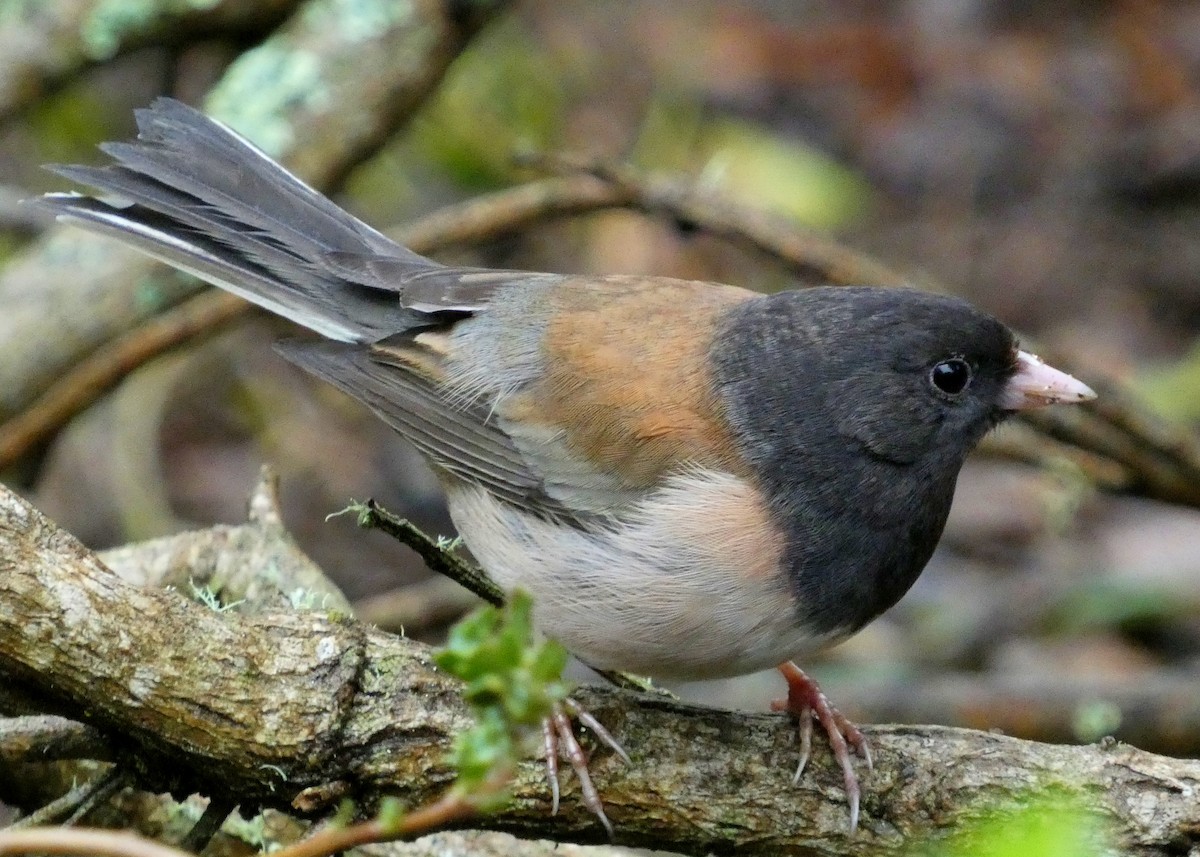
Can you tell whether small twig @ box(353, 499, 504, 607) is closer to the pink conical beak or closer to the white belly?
the white belly

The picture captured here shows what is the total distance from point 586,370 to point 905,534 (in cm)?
67

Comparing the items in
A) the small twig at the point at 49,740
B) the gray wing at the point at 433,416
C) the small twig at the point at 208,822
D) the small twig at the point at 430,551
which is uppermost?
the gray wing at the point at 433,416

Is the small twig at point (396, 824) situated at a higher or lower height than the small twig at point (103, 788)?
lower

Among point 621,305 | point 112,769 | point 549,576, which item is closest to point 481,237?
point 621,305

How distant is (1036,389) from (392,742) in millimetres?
1447

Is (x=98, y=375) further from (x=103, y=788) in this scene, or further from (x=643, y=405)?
(x=103, y=788)

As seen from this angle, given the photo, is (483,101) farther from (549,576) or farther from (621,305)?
(549,576)

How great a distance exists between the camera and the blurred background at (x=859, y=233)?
435cm

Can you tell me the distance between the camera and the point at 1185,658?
4859 millimetres

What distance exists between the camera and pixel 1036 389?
277 centimetres

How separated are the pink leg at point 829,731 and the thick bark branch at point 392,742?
25 millimetres

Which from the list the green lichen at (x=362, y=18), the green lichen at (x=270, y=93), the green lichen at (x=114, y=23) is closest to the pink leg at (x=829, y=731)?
the green lichen at (x=270, y=93)

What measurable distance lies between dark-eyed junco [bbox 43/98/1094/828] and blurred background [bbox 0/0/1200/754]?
905mm

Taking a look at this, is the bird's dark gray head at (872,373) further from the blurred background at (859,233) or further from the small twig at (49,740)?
the small twig at (49,740)
